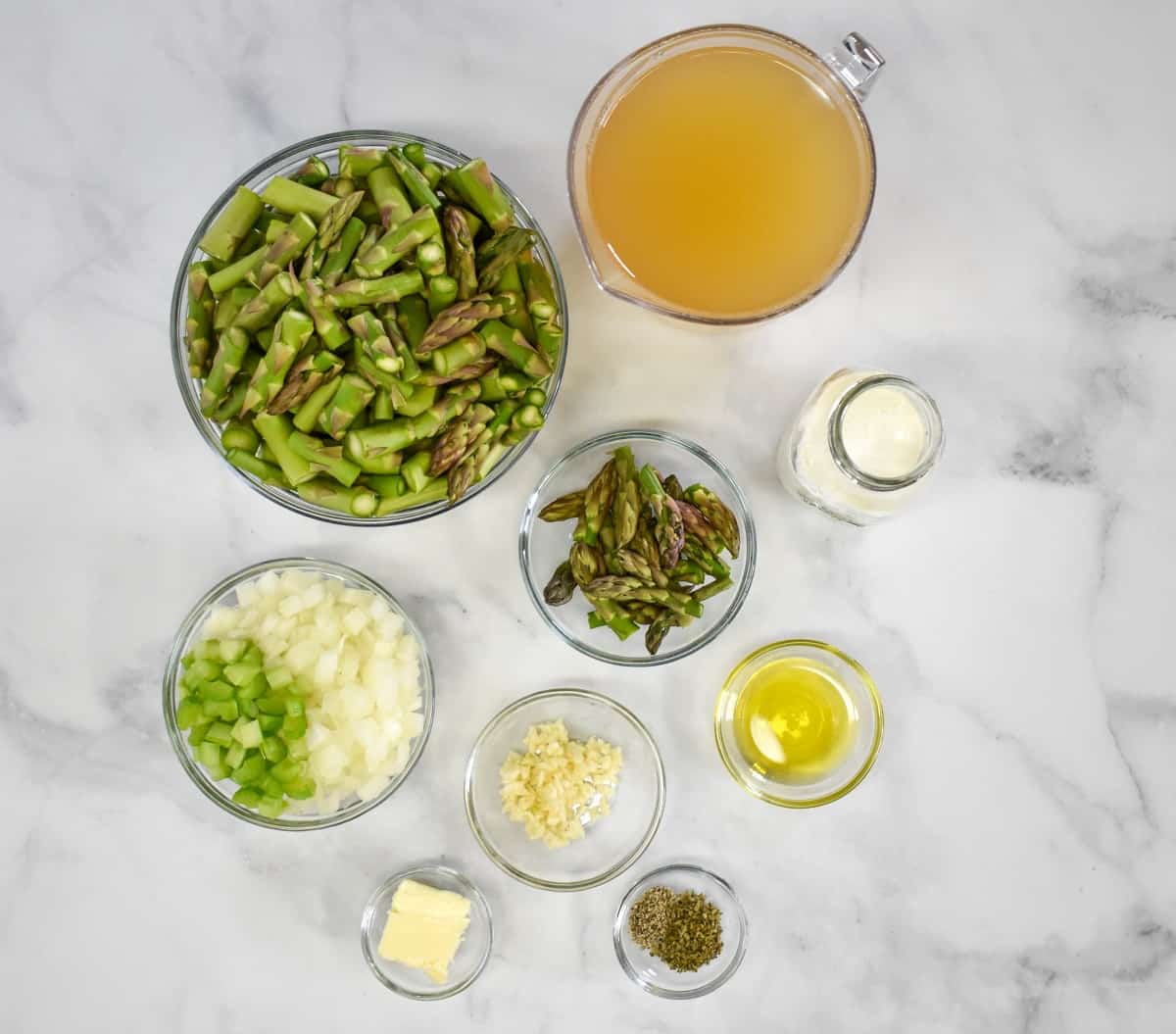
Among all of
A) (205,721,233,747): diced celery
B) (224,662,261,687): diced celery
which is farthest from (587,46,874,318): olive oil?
(205,721,233,747): diced celery

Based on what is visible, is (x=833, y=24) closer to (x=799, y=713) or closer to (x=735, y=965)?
(x=799, y=713)

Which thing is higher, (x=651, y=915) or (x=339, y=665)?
(x=339, y=665)

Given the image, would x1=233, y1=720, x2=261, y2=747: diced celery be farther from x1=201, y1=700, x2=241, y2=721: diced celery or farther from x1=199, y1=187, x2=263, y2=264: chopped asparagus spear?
x1=199, y1=187, x2=263, y2=264: chopped asparagus spear

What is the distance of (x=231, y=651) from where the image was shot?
67.6 inches

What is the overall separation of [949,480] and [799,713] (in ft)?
1.67

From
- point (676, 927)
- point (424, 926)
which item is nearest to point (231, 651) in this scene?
point (424, 926)

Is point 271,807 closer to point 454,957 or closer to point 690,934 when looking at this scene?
point 454,957

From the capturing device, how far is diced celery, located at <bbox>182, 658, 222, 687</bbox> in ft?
5.58

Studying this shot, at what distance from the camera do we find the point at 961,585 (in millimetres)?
1898

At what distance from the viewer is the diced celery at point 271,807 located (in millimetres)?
1712

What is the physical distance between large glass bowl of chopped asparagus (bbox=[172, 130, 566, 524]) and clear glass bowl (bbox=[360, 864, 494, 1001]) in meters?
0.73

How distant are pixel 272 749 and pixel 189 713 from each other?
0.53 ft

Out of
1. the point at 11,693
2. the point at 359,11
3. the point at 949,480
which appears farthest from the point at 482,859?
the point at 359,11

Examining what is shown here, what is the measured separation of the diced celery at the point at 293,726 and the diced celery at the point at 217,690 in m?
0.10
